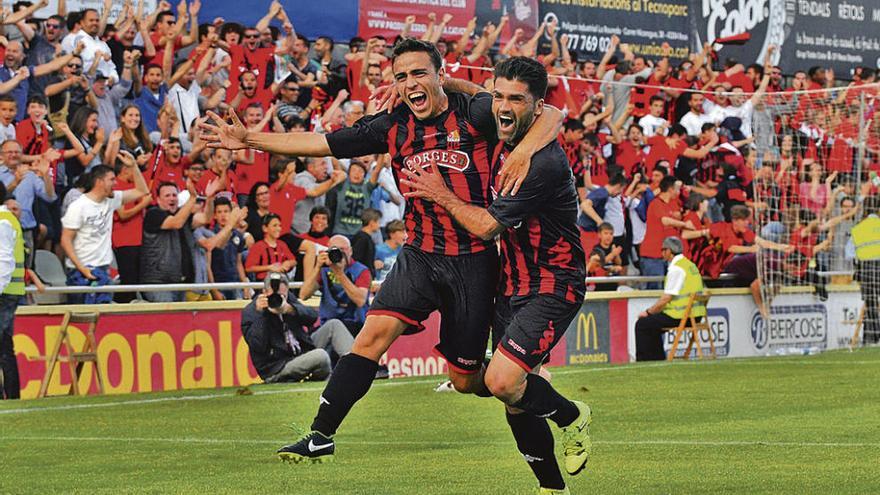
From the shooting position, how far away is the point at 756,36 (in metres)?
30.3

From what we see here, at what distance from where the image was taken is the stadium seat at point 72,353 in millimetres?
15633

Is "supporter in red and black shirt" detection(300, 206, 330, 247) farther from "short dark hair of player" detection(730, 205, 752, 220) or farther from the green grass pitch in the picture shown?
"short dark hair of player" detection(730, 205, 752, 220)

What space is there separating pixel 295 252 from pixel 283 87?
8.25 feet

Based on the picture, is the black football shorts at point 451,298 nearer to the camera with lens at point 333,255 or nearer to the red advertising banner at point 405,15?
the camera with lens at point 333,255

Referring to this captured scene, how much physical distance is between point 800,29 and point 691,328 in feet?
37.9

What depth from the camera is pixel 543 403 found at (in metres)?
7.83

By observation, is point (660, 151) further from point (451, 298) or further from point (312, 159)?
point (451, 298)

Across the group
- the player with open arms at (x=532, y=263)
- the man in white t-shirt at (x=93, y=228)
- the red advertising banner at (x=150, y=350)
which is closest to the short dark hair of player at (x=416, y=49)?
the player with open arms at (x=532, y=263)

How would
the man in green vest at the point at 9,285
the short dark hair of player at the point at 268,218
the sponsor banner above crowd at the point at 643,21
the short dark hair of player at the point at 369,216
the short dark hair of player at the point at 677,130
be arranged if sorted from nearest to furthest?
the man in green vest at the point at 9,285 < the short dark hair of player at the point at 268,218 < the short dark hair of player at the point at 369,216 < the sponsor banner above crowd at the point at 643,21 < the short dark hair of player at the point at 677,130

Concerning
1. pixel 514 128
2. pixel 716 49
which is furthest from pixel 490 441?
pixel 716 49

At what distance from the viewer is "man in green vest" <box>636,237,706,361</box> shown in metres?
21.0

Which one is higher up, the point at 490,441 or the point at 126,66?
the point at 126,66

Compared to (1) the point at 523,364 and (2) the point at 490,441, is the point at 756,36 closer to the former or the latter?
(2) the point at 490,441

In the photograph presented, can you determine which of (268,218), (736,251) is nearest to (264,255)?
(268,218)
